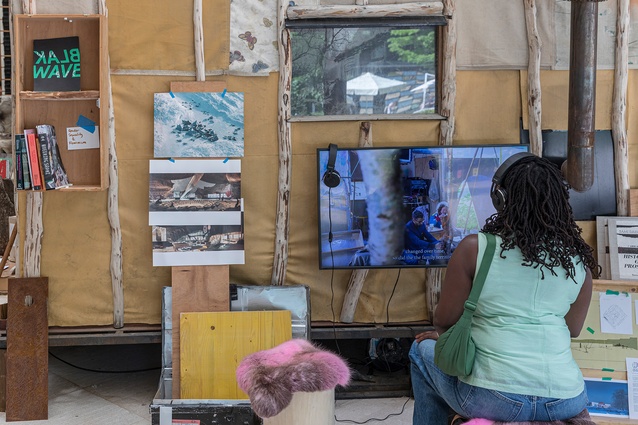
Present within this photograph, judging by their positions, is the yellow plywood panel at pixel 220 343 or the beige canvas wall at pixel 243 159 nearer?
the yellow plywood panel at pixel 220 343

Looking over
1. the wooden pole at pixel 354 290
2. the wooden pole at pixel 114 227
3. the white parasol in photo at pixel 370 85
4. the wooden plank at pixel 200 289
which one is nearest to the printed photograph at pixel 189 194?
the wooden pole at pixel 114 227

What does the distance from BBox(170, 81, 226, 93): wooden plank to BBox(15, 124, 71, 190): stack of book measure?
84 cm

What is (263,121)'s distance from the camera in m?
4.72

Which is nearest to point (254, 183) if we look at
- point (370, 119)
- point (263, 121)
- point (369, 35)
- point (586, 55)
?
point (263, 121)

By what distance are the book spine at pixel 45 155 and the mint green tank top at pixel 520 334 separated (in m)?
2.82

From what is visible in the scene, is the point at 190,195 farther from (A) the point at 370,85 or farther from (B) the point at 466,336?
(B) the point at 466,336

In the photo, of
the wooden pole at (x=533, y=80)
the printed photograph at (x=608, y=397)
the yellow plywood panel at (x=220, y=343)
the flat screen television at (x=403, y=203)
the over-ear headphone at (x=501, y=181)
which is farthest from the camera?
the wooden pole at (x=533, y=80)

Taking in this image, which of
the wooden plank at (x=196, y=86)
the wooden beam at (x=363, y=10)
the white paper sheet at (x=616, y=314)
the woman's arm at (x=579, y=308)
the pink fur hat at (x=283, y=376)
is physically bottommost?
the pink fur hat at (x=283, y=376)

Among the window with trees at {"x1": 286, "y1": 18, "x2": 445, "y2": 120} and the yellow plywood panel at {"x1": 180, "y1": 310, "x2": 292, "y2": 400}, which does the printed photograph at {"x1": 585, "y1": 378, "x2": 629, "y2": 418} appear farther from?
the window with trees at {"x1": 286, "y1": 18, "x2": 445, "y2": 120}

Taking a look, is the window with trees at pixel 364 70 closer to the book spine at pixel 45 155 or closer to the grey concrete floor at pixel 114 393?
the book spine at pixel 45 155

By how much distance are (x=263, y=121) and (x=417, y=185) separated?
1099 millimetres

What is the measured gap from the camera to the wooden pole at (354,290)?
475 cm

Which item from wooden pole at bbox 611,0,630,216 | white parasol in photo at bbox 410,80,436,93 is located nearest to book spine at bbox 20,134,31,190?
white parasol in photo at bbox 410,80,436,93

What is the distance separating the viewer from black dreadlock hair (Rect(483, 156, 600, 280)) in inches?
105
